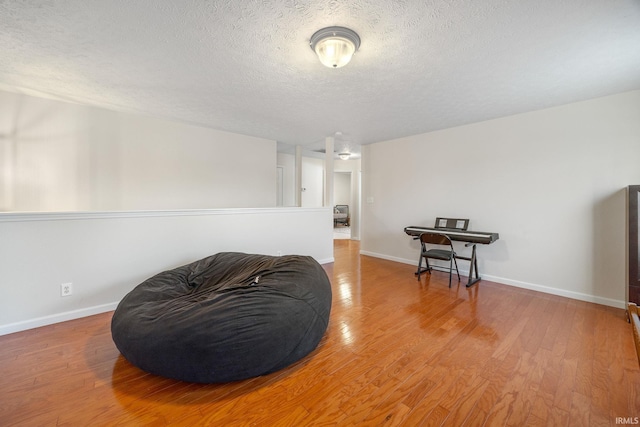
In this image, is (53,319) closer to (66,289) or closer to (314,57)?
(66,289)

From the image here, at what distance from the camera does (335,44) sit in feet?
6.37

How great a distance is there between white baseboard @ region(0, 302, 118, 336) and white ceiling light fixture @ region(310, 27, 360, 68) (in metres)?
3.18

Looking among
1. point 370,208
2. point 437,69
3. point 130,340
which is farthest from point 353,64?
point 370,208

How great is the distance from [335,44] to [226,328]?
2118mm

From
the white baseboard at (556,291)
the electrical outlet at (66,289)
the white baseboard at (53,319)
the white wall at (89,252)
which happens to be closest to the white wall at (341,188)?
the white baseboard at (556,291)

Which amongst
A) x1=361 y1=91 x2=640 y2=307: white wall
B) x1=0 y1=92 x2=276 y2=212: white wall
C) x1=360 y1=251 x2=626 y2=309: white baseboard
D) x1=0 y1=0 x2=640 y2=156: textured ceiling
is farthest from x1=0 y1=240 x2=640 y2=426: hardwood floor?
x1=0 y1=0 x2=640 y2=156: textured ceiling

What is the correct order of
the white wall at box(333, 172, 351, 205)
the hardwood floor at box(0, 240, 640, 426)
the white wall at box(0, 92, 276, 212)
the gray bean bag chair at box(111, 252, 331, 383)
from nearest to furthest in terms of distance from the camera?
the hardwood floor at box(0, 240, 640, 426)
the gray bean bag chair at box(111, 252, 331, 383)
the white wall at box(0, 92, 276, 212)
the white wall at box(333, 172, 351, 205)

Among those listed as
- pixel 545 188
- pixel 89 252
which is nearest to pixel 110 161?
pixel 89 252

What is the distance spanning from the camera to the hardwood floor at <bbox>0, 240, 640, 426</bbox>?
4.61 feet

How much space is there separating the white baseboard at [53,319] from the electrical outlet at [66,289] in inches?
6.9

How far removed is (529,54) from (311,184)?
225 inches

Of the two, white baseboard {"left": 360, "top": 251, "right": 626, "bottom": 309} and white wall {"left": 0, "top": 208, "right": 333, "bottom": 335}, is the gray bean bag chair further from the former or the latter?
white baseboard {"left": 360, "top": 251, "right": 626, "bottom": 309}

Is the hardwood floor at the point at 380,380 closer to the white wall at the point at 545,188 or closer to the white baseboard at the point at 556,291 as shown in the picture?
the white baseboard at the point at 556,291

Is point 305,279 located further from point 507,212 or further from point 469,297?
point 507,212
